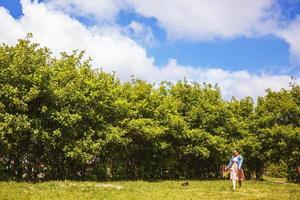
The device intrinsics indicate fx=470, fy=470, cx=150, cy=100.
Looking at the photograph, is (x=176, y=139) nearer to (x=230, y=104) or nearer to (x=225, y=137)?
(x=225, y=137)

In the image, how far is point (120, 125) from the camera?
4744 centimetres

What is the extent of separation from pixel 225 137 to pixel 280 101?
30.8 feet

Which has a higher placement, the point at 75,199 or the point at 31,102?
the point at 31,102

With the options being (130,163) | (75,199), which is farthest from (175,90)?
(75,199)

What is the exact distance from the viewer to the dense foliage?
1483 inches

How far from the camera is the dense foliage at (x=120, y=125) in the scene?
37656mm

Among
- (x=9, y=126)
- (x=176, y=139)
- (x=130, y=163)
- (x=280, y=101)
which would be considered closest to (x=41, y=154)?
(x=9, y=126)

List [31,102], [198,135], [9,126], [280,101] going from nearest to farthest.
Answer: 1. [9,126]
2. [31,102]
3. [198,135]
4. [280,101]

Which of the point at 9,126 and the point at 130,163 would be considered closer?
the point at 9,126

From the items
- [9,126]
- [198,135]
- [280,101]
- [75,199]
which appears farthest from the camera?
[280,101]

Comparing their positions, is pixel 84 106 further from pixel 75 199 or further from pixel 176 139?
pixel 75 199

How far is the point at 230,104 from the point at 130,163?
16737 mm

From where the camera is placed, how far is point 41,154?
4234 cm

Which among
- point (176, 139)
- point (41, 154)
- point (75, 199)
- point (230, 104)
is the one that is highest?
point (230, 104)
